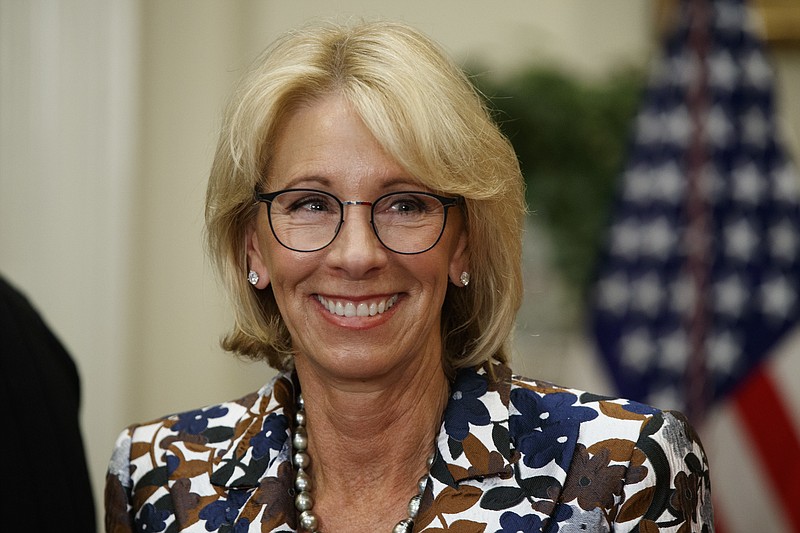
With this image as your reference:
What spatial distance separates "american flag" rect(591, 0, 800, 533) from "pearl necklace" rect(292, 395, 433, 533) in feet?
5.95

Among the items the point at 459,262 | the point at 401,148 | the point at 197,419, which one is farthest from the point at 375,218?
the point at 197,419

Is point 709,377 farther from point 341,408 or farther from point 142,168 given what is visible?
point 142,168

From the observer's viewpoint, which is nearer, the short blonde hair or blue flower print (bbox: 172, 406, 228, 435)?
the short blonde hair

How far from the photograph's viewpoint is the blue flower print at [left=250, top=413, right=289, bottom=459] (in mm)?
1799

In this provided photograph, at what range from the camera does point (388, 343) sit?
1.64m

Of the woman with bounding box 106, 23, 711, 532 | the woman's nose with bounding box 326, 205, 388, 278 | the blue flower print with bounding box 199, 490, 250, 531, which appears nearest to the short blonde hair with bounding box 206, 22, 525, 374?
the woman with bounding box 106, 23, 711, 532

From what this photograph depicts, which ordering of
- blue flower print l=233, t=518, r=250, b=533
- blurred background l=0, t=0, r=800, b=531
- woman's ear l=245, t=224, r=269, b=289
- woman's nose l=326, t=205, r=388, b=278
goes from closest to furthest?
woman's nose l=326, t=205, r=388, b=278 < blue flower print l=233, t=518, r=250, b=533 < woman's ear l=245, t=224, r=269, b=289 < blurred background l=0, t=0, r=800, b=531

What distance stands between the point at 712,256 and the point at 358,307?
6.97ft

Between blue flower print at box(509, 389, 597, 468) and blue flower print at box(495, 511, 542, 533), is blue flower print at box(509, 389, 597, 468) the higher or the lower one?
the higher one

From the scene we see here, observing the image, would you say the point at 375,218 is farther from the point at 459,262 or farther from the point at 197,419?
the point at 197,419

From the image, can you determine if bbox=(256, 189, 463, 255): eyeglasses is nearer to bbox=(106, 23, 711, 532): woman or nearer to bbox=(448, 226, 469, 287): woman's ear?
bbox=(106, 23, 711, 532): woman

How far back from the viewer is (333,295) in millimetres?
1616

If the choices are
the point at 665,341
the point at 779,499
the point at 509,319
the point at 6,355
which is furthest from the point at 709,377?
the point at 6,355

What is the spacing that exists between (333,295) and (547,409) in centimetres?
41
